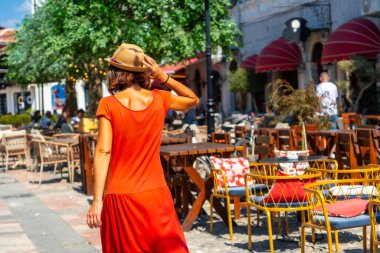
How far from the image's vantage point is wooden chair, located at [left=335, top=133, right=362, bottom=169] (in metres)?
11.2

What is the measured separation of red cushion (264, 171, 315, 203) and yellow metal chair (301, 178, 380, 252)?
0.21 meters

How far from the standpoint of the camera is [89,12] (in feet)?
57.4

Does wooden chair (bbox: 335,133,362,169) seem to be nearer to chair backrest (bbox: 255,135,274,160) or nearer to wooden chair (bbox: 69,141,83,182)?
chair backrest (bbox: 255,135,274,160)

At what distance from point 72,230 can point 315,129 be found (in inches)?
187

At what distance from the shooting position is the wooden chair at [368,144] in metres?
10.8

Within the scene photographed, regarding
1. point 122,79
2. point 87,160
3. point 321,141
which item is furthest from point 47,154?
point 122,79

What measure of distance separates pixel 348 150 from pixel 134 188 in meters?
7.40

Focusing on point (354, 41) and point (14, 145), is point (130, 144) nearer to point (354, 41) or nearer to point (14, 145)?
point (14, 145)

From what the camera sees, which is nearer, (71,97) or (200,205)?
(200,205)

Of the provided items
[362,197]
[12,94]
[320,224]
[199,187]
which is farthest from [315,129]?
[12,94]

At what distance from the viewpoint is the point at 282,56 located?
2612 cm

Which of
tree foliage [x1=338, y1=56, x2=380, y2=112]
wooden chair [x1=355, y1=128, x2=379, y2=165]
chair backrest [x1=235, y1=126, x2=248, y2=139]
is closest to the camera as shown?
wooden chair [x1=355, y1=128, x2=379, y2=165]

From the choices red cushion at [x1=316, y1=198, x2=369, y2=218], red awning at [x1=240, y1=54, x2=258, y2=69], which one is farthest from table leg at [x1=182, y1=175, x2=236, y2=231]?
red awning at [x1=240, y1=54, x2=258, y2=69]

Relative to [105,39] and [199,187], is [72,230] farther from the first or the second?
[105,39]
